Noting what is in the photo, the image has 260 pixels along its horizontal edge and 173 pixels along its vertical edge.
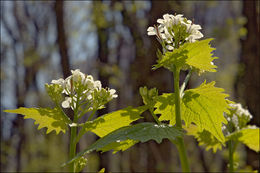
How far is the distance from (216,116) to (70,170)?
0.69 m

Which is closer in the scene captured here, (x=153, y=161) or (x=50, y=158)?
(x=153, y=161)

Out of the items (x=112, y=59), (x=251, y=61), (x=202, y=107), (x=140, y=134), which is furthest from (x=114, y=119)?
(x=112, y=59)

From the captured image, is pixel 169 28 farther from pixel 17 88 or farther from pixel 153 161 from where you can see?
pixel 17 88

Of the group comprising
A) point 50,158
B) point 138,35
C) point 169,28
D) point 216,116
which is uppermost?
point 138,35

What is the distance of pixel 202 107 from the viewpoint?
147cm

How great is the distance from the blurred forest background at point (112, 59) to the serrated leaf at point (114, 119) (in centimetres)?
275

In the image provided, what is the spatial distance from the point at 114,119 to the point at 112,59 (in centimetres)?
1273

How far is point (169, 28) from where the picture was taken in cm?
152

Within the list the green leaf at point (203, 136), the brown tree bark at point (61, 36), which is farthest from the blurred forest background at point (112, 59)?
the green leaf at point (203, 136)

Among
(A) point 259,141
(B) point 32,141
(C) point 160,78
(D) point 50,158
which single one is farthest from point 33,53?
(A) point 259,141

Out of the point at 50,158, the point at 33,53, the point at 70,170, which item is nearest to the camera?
the point at 70,170

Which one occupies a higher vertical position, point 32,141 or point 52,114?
point 52,114

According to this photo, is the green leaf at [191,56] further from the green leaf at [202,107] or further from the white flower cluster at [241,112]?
the white flower cluster at [241,112]

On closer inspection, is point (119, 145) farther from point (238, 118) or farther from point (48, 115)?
point (238, 118)
